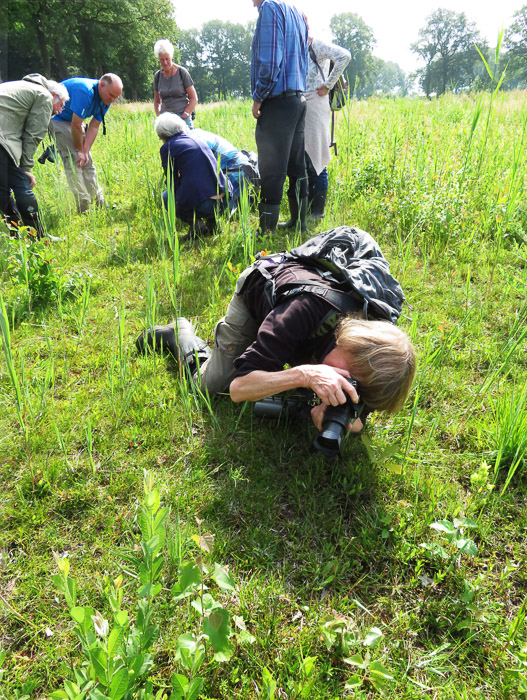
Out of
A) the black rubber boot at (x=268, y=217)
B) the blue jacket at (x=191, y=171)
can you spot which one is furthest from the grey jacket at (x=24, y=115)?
the black rubber boot at (x=268, y=217)

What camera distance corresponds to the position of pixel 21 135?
147 inches

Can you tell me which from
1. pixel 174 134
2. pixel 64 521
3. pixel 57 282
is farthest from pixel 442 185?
pixel 64 521

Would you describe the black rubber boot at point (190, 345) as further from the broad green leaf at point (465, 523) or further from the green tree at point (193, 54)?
the green tree at point (193, 54)

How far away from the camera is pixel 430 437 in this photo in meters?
1.94

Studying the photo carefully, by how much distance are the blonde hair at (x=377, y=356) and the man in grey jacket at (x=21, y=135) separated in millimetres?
3151

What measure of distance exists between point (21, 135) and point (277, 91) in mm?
2379

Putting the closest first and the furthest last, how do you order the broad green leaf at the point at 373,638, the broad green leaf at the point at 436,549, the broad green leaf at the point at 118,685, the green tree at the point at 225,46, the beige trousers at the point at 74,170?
the broad green leaf at the point at 118,685 → the broad green leaf at the point at 373,638 → the broad green leaf at the point at 436,549 → the beige trousers at the point at 74,170 → the green tree at the point at 225,46

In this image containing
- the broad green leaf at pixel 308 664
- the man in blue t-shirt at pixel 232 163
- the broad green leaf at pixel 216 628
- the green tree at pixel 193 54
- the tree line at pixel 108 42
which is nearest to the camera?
the broad green leaf at pixel 216 628

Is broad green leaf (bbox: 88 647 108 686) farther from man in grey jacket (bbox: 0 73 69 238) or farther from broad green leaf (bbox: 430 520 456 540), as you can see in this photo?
man in grey jacket (bbox: 0 73 69 238)

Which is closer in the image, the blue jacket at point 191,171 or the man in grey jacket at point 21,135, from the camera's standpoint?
the man in grey jacket at point 21,135

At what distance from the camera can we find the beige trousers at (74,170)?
4555 millimetres

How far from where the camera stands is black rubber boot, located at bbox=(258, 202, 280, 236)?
358 cm

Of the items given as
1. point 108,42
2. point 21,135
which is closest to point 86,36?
point 108,42

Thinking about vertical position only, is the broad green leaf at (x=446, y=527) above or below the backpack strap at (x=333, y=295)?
below
